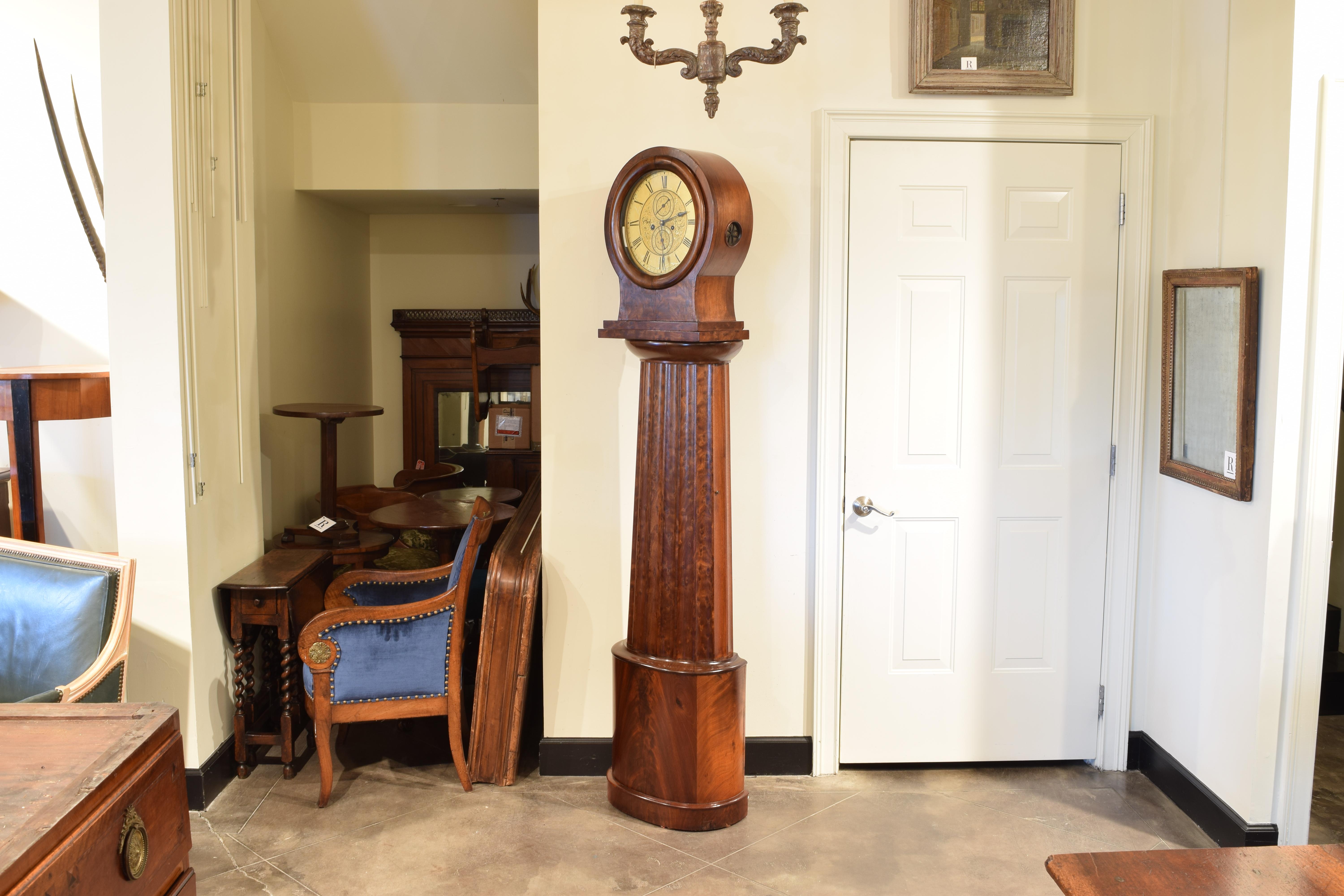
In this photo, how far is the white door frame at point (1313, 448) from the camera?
8.40ft

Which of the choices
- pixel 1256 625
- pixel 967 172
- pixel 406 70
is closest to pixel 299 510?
pixel 406 70

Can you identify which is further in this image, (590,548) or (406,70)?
(406,70)

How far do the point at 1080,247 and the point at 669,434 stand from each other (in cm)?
144

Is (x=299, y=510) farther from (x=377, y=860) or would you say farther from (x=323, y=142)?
(x=377, y=860)

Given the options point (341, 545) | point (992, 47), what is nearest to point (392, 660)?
point (341, 545)

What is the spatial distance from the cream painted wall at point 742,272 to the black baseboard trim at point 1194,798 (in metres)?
1.10

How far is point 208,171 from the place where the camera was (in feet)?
10.4

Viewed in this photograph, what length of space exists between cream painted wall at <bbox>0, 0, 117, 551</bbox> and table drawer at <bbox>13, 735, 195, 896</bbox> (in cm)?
346

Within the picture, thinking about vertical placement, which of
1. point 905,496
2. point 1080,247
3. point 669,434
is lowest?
point 905,496

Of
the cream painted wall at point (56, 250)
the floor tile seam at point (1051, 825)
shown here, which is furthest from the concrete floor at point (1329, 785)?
the cream painted wall at point (56, 250)

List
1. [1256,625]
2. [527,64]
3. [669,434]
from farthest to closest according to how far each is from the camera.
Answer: [527,64] → [669,434] → [1256,625]

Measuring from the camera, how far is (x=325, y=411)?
3.70 m

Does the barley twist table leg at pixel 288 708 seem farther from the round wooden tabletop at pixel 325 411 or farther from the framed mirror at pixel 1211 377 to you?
the framed mirror at pixel 1211 377

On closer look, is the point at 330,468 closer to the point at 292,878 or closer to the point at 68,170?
the point at 292,878
